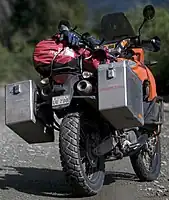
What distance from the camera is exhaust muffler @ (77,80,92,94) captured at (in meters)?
7.68

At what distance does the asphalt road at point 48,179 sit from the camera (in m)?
7.80

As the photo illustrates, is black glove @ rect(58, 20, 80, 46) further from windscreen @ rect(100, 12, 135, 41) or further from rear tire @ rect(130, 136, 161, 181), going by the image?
rear tire @ rect(130, 136, 161, 181)

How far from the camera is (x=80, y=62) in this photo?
313 inches

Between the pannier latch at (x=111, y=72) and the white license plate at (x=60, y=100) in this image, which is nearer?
the pannier latch at (x=111, y=72)

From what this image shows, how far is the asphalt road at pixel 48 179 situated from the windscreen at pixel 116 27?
186 cm

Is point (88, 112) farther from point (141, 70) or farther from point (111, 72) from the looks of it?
point (141, 70)

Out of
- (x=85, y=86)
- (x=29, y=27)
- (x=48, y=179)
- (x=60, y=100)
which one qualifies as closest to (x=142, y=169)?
(x=48, y=179)

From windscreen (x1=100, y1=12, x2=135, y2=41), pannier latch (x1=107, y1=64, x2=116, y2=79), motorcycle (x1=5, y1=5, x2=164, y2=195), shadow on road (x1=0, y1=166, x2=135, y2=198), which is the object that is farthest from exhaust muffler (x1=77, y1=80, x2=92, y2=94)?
windscreen (x1=100, y1=12, x2=135, y2=41)

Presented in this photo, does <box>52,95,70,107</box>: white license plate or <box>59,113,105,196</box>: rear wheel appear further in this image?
<box>52,95,70,107</box>: white license plate

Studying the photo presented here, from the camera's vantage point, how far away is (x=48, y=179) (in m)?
9.16

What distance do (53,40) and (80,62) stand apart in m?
0.42

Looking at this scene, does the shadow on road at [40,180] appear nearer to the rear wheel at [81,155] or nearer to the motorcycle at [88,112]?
the rear wheel at [81,155]

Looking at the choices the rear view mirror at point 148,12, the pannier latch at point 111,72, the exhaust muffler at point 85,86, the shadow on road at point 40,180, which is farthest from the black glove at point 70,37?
the shadow on road at point 40,180

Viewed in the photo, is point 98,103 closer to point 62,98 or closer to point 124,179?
point 62,98
